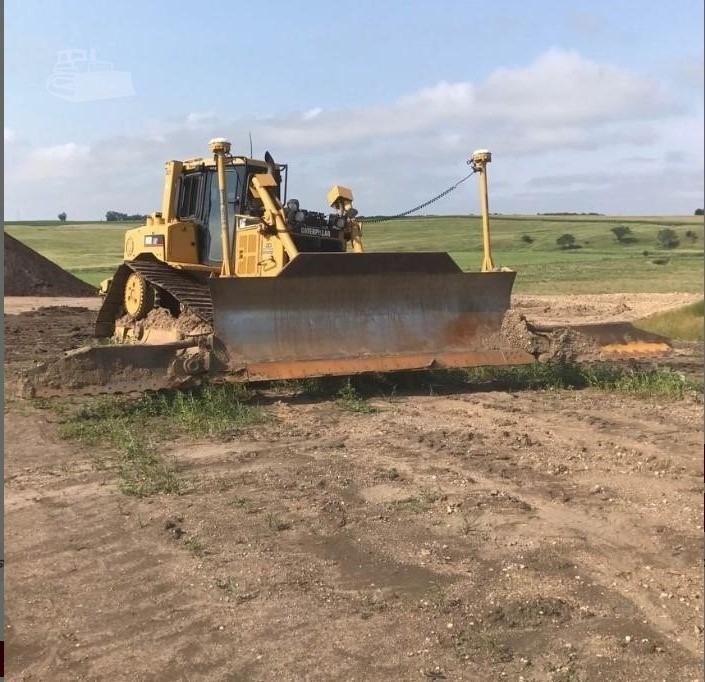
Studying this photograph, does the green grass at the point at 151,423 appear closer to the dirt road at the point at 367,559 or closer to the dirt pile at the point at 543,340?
the dirt road at the point at 367,559

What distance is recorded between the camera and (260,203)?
9.69 m

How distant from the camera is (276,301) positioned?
796 cm

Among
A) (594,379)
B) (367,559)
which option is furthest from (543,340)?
(367,559)

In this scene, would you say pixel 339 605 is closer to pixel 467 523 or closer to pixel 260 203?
pixel 467 523

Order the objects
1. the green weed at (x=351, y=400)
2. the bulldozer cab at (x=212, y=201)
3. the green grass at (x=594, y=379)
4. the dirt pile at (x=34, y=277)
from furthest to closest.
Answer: the dirt pile at (x=34, y=277)
the bulldozer cab at (x=212, y=201)
the green grass at (x=594, y=379)
the green weed at (x=351, y=400)

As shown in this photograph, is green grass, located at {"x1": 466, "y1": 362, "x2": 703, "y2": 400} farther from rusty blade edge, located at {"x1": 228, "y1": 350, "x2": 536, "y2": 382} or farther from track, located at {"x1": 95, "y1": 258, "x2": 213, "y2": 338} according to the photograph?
track, located at {"x1": 95, "y1": 258, "x2": 213, "y2": 338}

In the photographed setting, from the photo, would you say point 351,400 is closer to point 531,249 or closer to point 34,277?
point 34,277

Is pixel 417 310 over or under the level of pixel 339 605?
over

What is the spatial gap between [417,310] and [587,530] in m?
4.46

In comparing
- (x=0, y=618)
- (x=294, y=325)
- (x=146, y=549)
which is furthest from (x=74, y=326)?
(x=0, y=618)

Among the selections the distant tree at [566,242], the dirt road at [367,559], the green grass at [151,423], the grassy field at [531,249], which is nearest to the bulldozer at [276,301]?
the green grass at [151,423]

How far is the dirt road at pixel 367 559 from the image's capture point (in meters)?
3.20

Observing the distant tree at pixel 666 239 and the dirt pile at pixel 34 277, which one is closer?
the dirt pile at pixel 34 277

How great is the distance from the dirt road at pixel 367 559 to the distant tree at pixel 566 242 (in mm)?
46147
